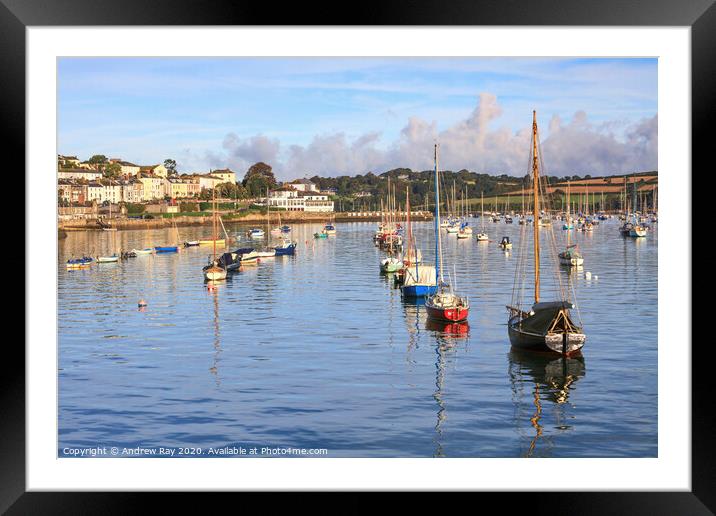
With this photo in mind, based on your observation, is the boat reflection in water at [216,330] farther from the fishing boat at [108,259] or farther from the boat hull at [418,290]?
the fishing boat at [108,259]

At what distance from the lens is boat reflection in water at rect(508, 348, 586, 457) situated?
11828mm

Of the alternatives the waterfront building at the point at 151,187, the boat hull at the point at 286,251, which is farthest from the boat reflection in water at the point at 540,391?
the waterfront building at the point at 151,187

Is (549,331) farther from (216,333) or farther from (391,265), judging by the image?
(391,265)

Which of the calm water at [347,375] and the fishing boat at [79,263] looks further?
the fishing boat at [79,263]

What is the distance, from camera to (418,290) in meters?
27.7

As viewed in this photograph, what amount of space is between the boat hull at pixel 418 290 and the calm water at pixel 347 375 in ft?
1.59

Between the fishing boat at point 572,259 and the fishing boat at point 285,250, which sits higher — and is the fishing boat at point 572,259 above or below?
below

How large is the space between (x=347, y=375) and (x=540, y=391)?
11.4 feet

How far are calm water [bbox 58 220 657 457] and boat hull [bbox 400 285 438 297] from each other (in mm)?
485

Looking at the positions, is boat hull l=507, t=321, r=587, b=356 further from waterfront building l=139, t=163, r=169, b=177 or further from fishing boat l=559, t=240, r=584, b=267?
waterfront building l=139, t=163, r=169, b=177

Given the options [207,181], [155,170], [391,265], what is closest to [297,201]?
[207,181]

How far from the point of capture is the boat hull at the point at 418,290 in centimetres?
2752
